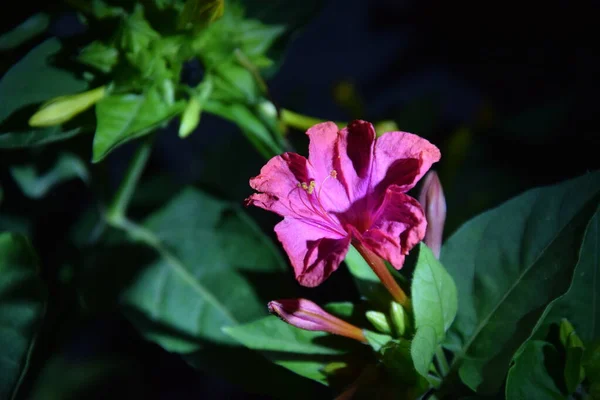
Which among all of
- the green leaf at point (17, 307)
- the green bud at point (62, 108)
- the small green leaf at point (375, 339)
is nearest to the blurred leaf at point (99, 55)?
the green bud at point (62, 108)

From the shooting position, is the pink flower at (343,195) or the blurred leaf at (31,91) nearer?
the pink flower at (343,195)

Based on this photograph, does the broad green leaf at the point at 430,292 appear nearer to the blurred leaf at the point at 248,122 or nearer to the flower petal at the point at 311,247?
the flower petal at the point at 311,247

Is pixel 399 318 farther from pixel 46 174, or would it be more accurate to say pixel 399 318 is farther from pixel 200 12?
pixel 46 174

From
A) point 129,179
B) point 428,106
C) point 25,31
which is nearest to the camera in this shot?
point 25,31

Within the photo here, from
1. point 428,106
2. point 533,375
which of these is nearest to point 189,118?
point 533,375

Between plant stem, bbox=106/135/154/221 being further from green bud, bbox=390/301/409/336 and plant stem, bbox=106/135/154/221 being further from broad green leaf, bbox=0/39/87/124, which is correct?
green bud, bbox=390/301/409/336

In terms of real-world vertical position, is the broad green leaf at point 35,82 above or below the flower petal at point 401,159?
below

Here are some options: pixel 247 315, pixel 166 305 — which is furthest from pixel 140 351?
pixel 247 315
